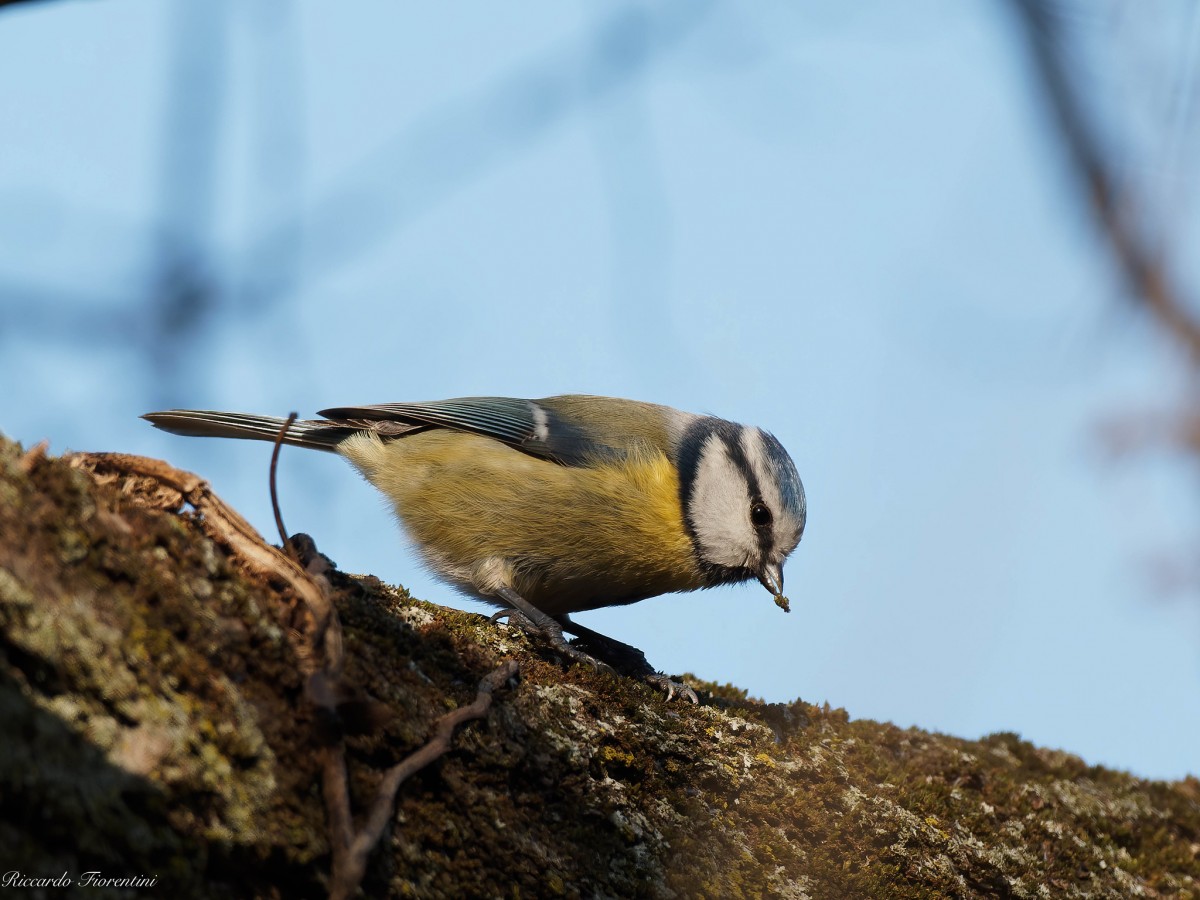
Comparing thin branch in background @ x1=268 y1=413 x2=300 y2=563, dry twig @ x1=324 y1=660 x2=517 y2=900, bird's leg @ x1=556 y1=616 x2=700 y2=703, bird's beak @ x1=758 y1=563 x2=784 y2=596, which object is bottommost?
dry twig @ x1=324 y1=660 x2=517 y2=900

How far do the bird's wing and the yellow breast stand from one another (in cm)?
7

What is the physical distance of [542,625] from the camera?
3.54m

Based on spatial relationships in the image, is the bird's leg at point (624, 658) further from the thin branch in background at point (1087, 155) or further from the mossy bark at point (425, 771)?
the thin branch in background at point (1087, 155)

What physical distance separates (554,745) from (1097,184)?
306cm

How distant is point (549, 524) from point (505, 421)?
→ 59 cm

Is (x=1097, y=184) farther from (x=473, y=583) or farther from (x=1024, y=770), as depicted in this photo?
(x=473, y=583)

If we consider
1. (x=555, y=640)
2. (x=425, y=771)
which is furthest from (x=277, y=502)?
(x=555, y=640)

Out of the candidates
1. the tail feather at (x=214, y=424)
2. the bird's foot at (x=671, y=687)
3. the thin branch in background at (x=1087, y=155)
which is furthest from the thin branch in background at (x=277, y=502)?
the thin branch in background at (x=1087, y=155)

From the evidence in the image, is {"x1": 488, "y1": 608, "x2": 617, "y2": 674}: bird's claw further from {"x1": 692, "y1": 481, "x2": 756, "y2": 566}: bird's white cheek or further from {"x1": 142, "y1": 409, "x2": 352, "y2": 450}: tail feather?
{"x1": 142, "y1": 409, "x2": 352, "y2": 450}: tail feather

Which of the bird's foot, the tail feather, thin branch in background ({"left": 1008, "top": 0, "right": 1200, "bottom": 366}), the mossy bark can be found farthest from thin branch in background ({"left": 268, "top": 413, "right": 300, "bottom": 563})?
thin branch in background ({"left": 1008, "top": 0, "right": 1200, "bottom": 366})
